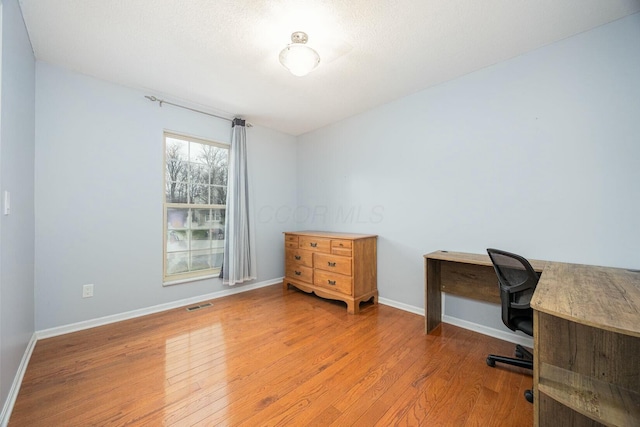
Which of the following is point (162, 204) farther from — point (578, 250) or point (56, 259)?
point (578, 250)

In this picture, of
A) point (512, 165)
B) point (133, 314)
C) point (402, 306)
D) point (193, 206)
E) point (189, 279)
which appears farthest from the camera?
point (193, 206)

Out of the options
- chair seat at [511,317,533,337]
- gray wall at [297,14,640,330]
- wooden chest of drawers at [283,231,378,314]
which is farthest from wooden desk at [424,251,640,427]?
wooden chest of drawers at [283,231,378,314]

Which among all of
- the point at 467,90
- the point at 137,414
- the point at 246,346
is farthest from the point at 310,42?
the point at 137,414

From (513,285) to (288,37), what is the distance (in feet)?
7.99

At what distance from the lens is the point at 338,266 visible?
2.94m

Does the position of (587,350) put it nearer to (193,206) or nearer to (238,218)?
(238,218)

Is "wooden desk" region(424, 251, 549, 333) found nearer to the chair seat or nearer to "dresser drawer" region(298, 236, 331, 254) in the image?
the chair seat

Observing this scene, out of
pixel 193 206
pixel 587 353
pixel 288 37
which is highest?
pixel 288 37

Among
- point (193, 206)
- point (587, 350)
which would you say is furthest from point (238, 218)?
point (587, 350)

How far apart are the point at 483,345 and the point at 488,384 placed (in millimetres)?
552

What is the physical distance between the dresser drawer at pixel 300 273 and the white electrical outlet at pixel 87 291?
2.16 meters

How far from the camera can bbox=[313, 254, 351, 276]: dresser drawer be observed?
285 cm

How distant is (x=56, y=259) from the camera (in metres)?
2.27

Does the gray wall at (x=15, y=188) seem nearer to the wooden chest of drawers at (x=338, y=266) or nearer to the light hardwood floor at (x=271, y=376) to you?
the light hardwood floor at (x=271, y=376)
